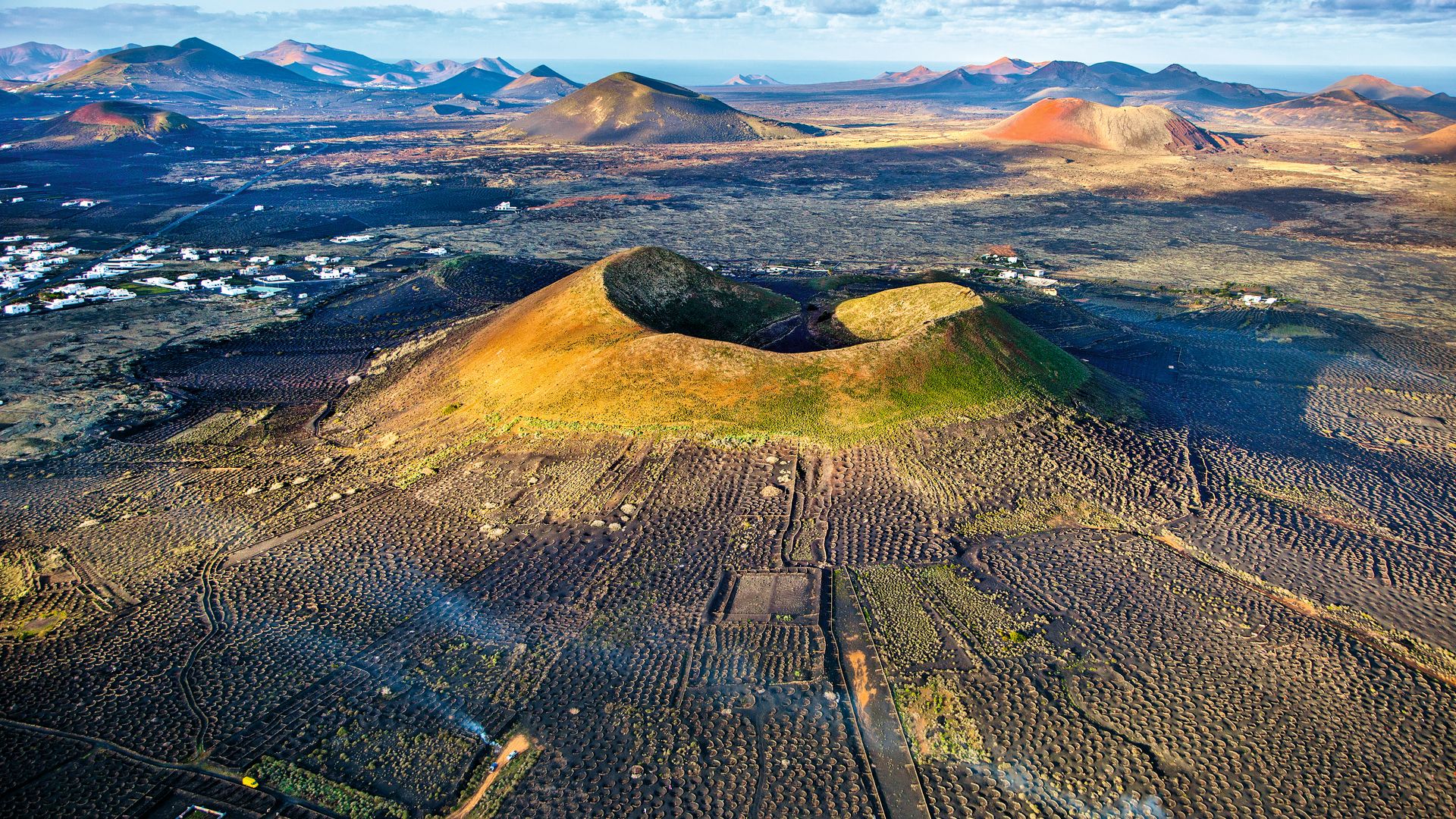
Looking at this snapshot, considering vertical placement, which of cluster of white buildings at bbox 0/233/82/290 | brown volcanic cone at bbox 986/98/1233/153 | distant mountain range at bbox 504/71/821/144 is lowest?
cluster of white buildings at bbox 0/233/82/290

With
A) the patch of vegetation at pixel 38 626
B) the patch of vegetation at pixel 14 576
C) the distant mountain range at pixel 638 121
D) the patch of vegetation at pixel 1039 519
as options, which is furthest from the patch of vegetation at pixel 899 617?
the distant mountain range at pixel 638 121

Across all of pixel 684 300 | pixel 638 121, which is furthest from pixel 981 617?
pixel 638 121

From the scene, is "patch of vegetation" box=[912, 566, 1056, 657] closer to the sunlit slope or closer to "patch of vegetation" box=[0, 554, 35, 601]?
the sunlit slope

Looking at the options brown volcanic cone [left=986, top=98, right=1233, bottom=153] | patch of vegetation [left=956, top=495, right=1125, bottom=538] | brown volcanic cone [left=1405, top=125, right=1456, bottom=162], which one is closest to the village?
patch of vegetation [left=956, top=495, right=1125, bottom=538]

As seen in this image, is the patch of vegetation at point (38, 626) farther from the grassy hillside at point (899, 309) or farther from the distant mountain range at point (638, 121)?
the distant mountain range at point (638, 121)

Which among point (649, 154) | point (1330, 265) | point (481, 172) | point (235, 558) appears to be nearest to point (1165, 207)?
point (1330, 265)

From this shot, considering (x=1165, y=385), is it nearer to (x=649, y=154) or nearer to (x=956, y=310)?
(x=956, y=310)
